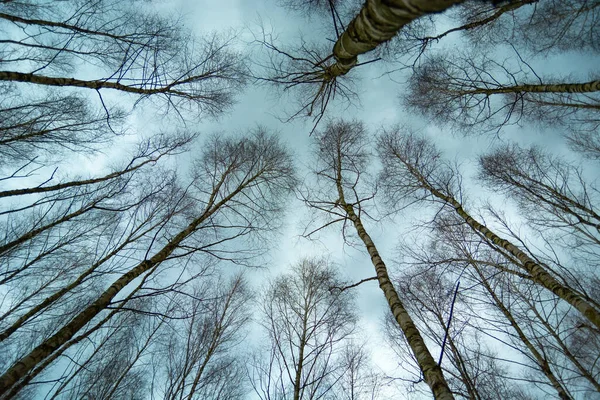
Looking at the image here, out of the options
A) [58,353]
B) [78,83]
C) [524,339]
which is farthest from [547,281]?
[78,83]

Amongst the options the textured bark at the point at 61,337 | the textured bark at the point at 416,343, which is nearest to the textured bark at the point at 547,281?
the textured bark at the point at 416,343

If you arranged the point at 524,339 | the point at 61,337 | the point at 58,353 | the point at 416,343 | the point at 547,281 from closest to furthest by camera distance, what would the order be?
the point at 61,337
the point at 416,343
the point at 58,353
the point at 547,281
the point at 524,339

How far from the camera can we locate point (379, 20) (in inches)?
65.7

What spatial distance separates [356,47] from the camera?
226 cm

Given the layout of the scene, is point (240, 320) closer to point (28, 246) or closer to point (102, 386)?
point (102, 386)

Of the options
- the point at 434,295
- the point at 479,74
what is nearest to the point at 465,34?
the point at 479,74

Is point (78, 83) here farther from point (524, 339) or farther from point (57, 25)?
point (524, 339)

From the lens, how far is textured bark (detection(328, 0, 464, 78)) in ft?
4.60

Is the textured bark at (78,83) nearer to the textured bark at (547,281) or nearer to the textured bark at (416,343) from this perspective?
the textured bark at (416,343)

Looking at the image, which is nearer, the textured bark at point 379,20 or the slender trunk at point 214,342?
the textured bark at point 379,20

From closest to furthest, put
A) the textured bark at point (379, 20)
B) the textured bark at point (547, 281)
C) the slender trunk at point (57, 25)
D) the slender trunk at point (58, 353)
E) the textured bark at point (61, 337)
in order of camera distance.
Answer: the textured bark at point (379, 20), the textured bark at point (61, 337), the slender trunk at point (58, 353), the textured bark at point (547, 281), the slender trunk at point (57, 25)

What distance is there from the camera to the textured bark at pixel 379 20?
1.40 m

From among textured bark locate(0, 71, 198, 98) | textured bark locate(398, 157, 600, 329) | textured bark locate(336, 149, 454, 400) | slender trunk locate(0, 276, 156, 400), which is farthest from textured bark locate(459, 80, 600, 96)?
slender trunk locate(0, 276, 156, 400)

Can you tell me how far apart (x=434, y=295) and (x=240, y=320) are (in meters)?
5.21
